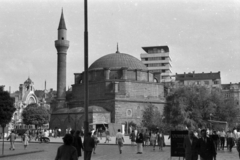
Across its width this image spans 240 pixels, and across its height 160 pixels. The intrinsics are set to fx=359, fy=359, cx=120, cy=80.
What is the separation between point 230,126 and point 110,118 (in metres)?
16.3

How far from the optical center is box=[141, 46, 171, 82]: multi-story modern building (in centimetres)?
9788

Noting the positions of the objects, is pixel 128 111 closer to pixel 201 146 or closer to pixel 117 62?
pixel 117 62

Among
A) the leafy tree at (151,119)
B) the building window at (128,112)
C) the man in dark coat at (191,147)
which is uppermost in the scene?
the building window at (128,112)

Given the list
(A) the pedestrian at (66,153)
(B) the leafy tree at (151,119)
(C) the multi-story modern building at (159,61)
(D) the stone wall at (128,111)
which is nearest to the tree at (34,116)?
(D) the stone wall at (128,111)

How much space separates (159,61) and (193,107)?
59586 millimetres

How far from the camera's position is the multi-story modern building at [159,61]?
97.9 meters

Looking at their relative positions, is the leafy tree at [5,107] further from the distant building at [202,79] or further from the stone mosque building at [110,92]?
the distant building at [202,79]

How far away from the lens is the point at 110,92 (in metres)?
53.2

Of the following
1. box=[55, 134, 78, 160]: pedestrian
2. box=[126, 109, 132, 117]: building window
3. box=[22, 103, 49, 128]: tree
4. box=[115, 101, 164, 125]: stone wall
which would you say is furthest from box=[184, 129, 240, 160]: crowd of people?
box=[22, 103, 49, 128]: tree

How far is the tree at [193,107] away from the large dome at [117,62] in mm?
18905

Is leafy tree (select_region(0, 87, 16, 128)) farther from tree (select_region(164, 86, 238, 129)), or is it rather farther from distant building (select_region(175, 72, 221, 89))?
distant building (select_region(175, 72, 221, 89))

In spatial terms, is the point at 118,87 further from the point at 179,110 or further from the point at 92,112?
the point at 179,110

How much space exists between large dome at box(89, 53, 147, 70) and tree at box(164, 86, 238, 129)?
744 inches

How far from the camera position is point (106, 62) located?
59719 millimetres
